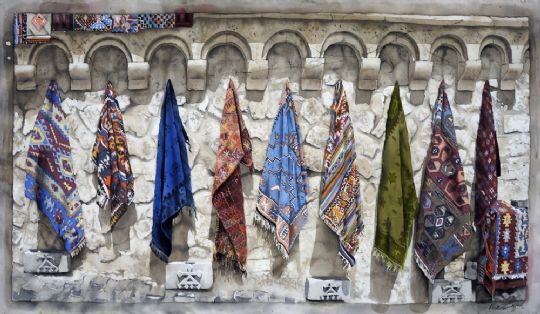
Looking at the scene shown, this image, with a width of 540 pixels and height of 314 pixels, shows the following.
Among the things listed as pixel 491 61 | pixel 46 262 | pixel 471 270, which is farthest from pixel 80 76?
pixel 471 270

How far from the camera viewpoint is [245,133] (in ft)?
12.7

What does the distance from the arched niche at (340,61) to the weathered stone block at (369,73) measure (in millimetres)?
55

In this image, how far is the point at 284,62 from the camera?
390cm

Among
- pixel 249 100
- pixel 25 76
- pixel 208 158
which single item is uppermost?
pixel 25 76

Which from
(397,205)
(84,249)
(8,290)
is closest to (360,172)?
(397,205)

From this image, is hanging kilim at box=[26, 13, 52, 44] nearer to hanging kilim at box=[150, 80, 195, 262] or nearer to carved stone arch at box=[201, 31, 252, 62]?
hanging kilim at box=[150, 80, 195, 262]

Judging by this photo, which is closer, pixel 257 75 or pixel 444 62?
pixel 257 75

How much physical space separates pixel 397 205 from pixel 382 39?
0.86 meters

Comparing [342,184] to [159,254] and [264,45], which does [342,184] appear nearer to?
[264,45]

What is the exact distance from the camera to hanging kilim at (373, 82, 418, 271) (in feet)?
12.7

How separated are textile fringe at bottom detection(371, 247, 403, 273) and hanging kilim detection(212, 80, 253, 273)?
690mm

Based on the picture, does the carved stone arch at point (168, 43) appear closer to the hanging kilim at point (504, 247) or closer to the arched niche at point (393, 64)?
the arched niche at point (393, 64)

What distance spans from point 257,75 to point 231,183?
0.57m

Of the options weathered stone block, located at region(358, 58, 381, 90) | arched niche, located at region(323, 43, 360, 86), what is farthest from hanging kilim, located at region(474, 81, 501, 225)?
arched niche, located at region(323, 43, 360, 86)
